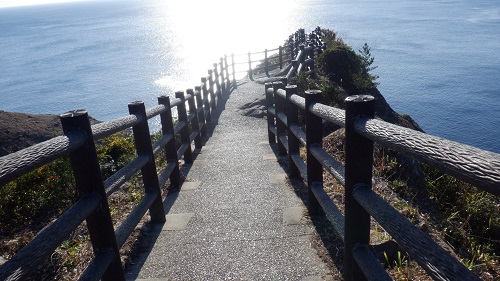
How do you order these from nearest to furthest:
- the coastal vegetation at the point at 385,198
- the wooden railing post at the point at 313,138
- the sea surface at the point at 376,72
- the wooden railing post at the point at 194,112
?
the coastal vegetation at the point at 385,198 < the wooden railing post at the point at 313,138 < the wooden railing post at the point at 194,112 < the sea surface at the point at 376,72

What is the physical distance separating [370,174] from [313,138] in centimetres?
159

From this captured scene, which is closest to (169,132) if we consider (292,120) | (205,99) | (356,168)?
(292,120)

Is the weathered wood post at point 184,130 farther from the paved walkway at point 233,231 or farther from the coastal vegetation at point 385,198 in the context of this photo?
the coastal vegetation at point 385,198

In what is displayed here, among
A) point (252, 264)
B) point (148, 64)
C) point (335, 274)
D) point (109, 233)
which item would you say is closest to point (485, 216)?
point (335, 274)

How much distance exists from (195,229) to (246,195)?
3.67ft

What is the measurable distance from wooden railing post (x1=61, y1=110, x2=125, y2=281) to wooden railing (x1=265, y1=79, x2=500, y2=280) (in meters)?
1.64

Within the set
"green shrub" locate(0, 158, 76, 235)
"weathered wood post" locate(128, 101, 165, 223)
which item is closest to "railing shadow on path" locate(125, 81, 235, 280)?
"weathered wood post" locate(128, 101, 165, 223)

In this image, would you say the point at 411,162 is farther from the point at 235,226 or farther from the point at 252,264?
the point at 252,264

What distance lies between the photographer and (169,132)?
5.67 m

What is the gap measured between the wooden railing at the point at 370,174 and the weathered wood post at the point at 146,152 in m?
1.61

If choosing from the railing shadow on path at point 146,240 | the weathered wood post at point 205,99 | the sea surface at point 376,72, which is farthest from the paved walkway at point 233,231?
the sea surface at point 376,72

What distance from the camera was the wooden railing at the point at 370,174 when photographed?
1562 millimetres

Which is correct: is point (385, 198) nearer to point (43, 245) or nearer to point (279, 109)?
point (279, 109)

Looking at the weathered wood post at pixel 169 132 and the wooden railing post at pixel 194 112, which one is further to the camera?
the wooden railing post at pixel 194 112
